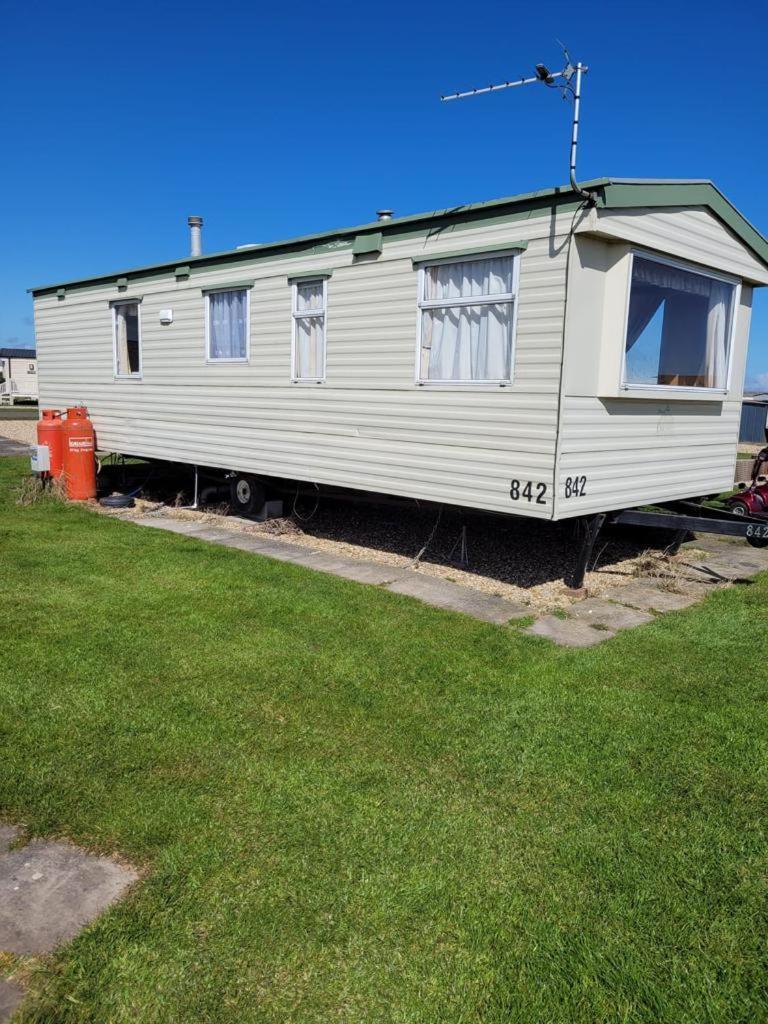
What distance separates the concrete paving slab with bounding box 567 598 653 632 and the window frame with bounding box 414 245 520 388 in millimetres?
1834

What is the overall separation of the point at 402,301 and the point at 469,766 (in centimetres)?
464

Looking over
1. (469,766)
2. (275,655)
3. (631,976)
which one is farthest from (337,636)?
(631,976)

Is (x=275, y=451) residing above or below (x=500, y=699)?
above

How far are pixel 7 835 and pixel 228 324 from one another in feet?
23.1

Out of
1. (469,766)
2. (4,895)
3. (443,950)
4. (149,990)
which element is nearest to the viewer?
(149,990)

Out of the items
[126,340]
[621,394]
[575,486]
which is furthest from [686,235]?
[126,340]

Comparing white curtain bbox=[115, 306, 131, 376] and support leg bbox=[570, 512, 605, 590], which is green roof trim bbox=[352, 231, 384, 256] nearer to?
support leg bbox=[570, 512, 605, 590]

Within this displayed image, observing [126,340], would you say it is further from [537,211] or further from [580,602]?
[580,602]

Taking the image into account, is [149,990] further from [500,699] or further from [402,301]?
[402,301]

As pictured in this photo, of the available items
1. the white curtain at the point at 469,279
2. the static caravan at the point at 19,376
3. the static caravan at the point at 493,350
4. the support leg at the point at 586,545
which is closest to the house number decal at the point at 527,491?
the static caravan at the point at 493,350

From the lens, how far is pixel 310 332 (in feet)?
26.5

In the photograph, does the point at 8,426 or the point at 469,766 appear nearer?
the point at 469,766

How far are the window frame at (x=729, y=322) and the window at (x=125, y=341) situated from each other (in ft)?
23.3

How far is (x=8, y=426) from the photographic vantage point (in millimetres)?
25250
